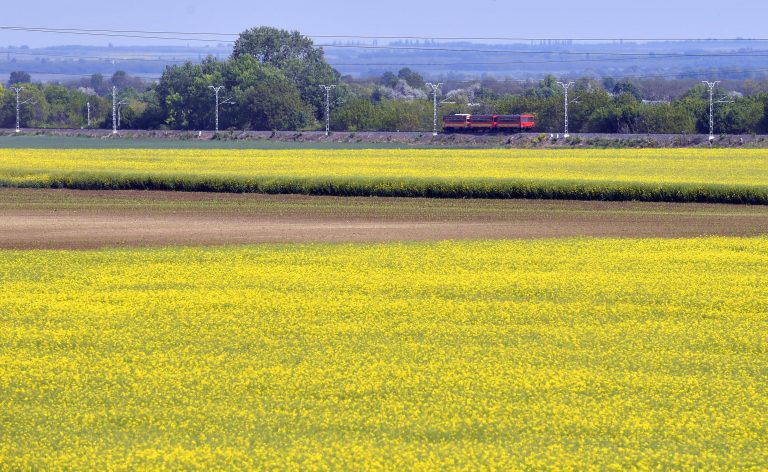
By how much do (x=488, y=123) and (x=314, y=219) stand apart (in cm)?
9915

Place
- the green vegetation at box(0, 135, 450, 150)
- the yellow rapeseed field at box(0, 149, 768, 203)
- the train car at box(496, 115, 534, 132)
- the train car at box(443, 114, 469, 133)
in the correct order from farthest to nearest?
the train car at box(443, 114, 469, 133) < the train car at box(496, 115, 534, 132) < the green vegetation at box(0, 135, 450, 150) < the yellow rapeseed field at box(0, 149, 768, 203)

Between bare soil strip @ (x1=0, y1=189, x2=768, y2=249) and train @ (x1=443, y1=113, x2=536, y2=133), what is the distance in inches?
3497

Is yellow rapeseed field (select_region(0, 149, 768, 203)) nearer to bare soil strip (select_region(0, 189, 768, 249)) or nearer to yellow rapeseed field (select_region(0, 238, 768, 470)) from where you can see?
bare soil strip (select_region(0, 189, 768, 249))

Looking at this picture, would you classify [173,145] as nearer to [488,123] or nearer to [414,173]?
[488,123]

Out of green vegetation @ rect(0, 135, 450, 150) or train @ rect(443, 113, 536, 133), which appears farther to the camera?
train @ rect(443, 113, 536, 133)

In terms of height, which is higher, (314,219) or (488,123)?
(488,123)

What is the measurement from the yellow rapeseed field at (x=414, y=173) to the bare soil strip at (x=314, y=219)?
1773 mm

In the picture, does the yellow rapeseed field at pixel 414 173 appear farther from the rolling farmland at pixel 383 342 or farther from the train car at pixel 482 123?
the train car at pixel 482 123

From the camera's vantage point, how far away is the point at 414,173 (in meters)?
64.4

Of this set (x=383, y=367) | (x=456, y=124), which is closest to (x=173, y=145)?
(x=456, y=124)

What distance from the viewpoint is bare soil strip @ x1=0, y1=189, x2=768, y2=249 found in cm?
3906

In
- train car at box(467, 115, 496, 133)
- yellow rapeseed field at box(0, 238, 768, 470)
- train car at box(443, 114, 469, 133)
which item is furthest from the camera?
train car at box(443, 114, 469, 133)

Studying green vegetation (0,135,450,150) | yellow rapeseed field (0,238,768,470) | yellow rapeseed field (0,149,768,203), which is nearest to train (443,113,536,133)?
green vegetation (0,135,450,150)

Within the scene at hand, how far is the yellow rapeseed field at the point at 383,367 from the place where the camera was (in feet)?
47.2
